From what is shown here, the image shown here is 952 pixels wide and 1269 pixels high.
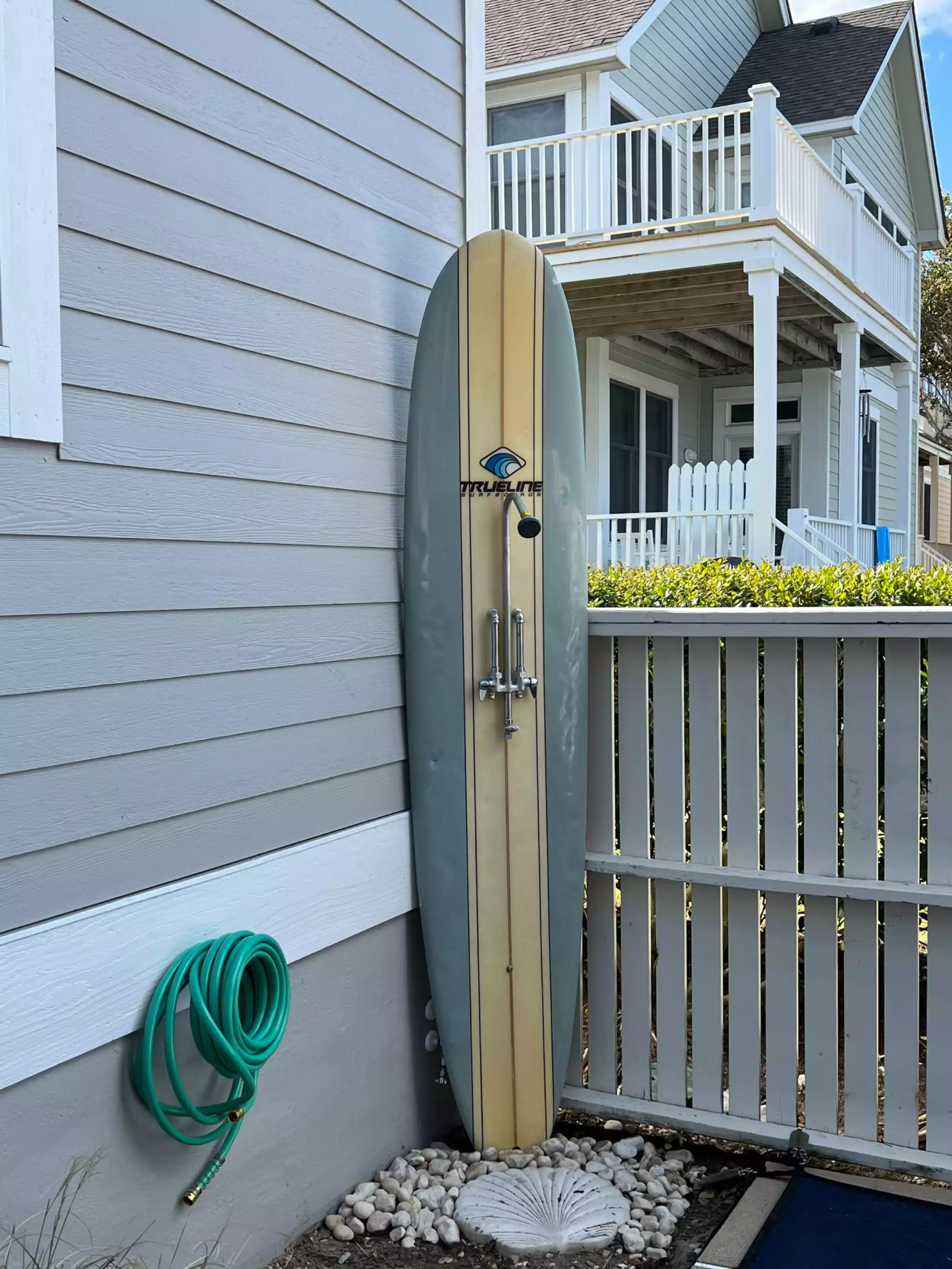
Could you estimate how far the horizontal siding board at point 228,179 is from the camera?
2.18 metres

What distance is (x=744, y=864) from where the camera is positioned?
3.17 m

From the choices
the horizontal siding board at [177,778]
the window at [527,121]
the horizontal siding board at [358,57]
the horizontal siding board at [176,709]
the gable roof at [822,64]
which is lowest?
the horizontal siding board at [177,778]

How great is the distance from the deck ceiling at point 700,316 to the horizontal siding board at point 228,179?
6281 millimetres

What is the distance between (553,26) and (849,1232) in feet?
34.0

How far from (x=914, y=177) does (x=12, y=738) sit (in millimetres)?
16070

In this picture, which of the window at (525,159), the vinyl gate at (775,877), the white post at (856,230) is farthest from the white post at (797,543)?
the vinyl gate at (775,877)

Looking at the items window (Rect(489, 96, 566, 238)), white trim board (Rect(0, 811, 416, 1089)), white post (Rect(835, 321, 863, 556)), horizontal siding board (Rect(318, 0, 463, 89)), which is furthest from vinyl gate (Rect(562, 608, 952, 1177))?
white post (Rect(835, 321, 863, 556))

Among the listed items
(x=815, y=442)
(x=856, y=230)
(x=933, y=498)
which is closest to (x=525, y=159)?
(x=856, y=230)

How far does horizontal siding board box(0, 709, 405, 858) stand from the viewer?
2.06 metres

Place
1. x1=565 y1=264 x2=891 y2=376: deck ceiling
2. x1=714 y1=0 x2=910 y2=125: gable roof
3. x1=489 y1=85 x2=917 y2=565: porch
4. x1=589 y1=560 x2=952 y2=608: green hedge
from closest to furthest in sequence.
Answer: x1=589 y1=560 x2=952 y2=608: green hedge
x1=489 y1=85 x2=917 y2=565: porch
x1=565 y1=264 x2=891 y2=376: deck ceiling
x1=714 y1=0 x2=910 y2=125: gable roof

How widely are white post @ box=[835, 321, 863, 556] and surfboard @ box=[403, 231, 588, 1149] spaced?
8347 mm

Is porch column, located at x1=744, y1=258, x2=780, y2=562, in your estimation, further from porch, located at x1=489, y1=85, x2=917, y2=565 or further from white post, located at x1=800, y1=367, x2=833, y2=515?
white post, located at x1=800, y1=367, x2=833, y2=515

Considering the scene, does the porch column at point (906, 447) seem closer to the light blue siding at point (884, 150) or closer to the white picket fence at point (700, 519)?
the light blue siding at point (884, 150)

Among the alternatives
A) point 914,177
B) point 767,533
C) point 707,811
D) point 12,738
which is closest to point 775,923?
point 707,811
